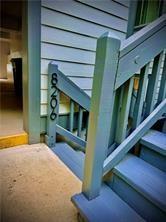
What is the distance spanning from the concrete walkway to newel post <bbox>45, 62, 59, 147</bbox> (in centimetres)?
22

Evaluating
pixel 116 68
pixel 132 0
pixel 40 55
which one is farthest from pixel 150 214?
pixel 132 0

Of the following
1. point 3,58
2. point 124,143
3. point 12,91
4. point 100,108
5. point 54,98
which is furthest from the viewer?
point 3,58

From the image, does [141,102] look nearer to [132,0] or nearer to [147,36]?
[147,36]

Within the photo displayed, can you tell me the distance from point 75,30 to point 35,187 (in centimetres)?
168

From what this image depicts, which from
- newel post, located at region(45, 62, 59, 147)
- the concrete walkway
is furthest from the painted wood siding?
the concrete walkway

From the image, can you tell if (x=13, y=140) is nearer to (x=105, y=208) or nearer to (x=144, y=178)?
(x=105, y=208)

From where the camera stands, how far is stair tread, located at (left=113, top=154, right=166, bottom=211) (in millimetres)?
900

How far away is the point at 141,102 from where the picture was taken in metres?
1.13

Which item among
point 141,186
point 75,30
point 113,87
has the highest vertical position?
point 75,30

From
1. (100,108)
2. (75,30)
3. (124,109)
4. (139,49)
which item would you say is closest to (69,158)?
(124,109)

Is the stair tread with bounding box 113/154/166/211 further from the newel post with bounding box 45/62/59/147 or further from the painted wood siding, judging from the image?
the painted wood siding

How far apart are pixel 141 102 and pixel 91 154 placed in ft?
1.62

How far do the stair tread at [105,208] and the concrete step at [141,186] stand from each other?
0.22 feet

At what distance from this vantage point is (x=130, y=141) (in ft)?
3.65
